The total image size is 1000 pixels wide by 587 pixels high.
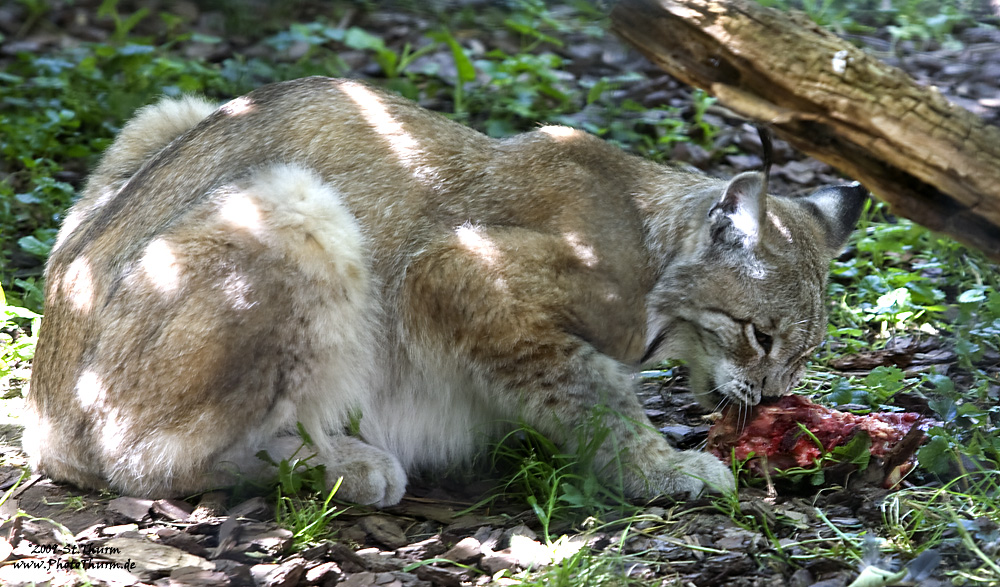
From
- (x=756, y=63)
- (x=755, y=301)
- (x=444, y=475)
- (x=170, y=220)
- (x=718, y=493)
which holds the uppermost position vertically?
(x=756, y=63)

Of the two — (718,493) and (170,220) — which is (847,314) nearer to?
(718,493)

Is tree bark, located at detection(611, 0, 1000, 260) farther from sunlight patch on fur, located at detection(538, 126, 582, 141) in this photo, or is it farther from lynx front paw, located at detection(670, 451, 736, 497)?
lynx front paw, located at detection(670, 451, 736, 497)

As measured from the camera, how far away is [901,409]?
4273 mm

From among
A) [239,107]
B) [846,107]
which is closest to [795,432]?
[846,107]

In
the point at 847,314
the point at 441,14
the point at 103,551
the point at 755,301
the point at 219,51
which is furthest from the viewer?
the point at 219,51

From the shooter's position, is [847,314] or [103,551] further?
[847,314]

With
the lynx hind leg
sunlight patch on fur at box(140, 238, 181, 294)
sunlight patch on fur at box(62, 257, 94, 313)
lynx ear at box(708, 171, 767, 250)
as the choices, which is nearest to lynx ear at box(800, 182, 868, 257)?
lynx ear at box(708, 171, 767, 250)

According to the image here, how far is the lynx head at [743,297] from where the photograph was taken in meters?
3.99

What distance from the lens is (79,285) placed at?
12.4 feet

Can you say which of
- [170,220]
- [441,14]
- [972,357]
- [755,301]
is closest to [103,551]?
[170,220]

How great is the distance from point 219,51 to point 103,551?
535 cm

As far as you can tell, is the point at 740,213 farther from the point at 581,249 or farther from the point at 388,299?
the point at 388,299

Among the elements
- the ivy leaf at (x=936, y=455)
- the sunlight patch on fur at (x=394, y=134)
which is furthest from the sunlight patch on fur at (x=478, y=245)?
the ivy leaf at (x=936, y=455)

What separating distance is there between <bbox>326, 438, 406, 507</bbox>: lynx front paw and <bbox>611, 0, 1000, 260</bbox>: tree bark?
6.72ft
